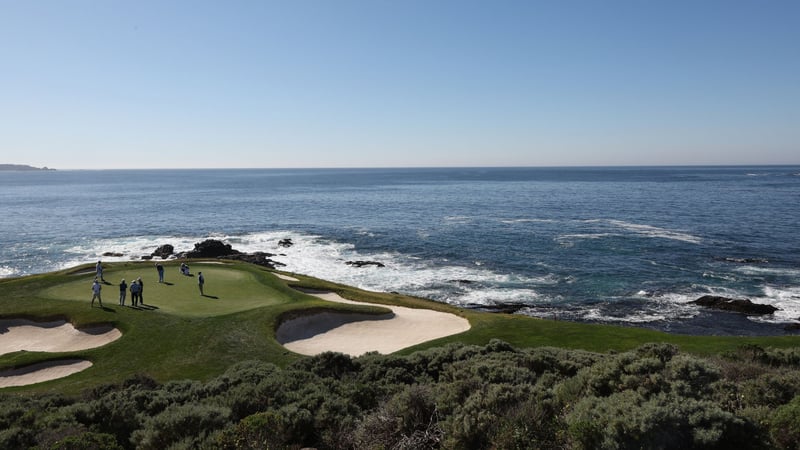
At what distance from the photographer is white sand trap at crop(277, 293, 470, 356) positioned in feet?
73.6

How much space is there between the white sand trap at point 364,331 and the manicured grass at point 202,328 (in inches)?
26.2

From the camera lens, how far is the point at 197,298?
1048 inches

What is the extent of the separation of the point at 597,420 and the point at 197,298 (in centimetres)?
2421

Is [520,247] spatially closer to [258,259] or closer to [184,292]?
[258,259]

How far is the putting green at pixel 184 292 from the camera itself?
24.8 metres

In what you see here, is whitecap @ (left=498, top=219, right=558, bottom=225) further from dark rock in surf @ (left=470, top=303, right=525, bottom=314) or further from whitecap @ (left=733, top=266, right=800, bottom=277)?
dark rock in surf @ (left=470, top=303, right=525, bottom=314)

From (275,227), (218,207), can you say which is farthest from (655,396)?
(218,207)

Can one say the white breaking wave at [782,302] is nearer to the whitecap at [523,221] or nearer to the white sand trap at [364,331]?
the white sand trap at [364,331]

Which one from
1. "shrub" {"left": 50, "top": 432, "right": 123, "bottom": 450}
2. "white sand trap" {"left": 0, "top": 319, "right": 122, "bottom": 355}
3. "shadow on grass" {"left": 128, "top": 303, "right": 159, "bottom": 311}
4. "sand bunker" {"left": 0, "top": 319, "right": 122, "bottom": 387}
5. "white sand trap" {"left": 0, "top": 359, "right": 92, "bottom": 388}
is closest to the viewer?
"shrub" {"left": 50, "top": 432, "right": 123, "bottom": 450}

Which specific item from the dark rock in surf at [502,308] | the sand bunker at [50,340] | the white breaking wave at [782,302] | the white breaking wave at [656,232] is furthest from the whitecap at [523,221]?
the sand bunker at [50,340]

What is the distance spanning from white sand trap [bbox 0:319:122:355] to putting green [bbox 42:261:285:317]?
81.8 inches

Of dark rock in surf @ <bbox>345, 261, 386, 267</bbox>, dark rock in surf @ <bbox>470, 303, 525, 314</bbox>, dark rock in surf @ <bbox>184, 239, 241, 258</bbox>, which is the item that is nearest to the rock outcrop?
dark rock in surf @ <bbox>184, 239, 241, 258</bbox>

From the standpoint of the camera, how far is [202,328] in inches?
843

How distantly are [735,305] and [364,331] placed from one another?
27754mm
